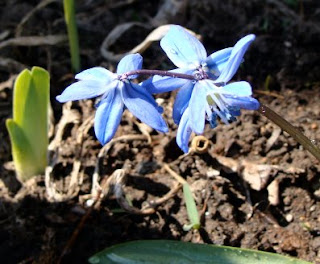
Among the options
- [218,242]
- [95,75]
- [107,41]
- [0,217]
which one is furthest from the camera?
[107,41]

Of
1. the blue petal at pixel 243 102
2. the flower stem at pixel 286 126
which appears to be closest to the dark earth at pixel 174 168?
the flower stem at pixel 286 126

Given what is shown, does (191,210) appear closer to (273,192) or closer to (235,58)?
(273,192)

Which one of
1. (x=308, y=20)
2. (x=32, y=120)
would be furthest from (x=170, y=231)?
(x=308, y=20)

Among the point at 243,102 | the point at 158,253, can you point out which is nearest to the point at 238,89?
the point at 243,102

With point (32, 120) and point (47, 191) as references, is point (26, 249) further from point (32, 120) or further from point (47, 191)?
point (32, 120)

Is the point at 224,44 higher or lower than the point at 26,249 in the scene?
higher

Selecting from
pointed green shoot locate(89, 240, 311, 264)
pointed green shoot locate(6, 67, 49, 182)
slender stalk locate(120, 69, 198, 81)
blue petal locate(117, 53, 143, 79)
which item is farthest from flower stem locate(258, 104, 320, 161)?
pointed green shoot locate(6, 67, 49, 182)

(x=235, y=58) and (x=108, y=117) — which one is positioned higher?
(x=235, y=58)
